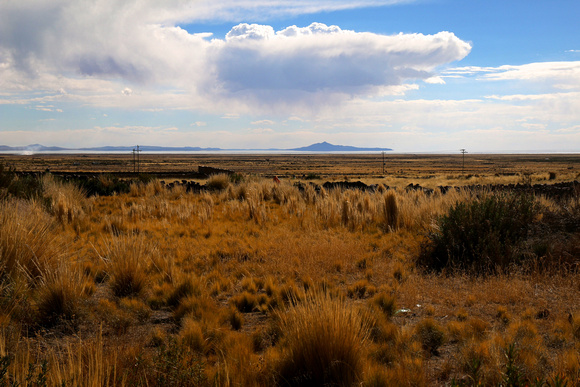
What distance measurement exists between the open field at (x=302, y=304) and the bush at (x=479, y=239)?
0.12 ft

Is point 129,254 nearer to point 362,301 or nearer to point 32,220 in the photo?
point 32,220

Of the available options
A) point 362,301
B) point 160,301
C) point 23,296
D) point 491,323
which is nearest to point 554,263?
point 491,323

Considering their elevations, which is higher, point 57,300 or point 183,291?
point 57,300

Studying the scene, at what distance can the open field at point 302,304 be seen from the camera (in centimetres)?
377

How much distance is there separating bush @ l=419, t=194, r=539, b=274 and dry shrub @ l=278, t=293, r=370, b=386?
426 cm

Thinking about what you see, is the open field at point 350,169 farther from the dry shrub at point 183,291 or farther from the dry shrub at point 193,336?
the dry shrub at point 193,336

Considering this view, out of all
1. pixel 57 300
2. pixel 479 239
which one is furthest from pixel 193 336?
pixel 479 239

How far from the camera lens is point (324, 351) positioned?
385cm

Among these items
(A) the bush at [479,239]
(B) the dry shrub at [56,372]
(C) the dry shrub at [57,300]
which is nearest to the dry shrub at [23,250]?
(C) the dry shrub at [57,300]

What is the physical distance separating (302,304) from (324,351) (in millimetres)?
682

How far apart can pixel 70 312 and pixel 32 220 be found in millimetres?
2908

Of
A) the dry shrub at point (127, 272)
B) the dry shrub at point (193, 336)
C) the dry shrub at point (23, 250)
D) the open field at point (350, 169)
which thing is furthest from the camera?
the open field at point (350, 169)

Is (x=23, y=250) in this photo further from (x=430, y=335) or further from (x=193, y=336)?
(x=430, y=335)

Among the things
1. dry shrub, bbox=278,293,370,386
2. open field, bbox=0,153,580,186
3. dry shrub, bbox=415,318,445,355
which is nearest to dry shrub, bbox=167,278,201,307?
dry shrub, bbox=278,293,370,386
